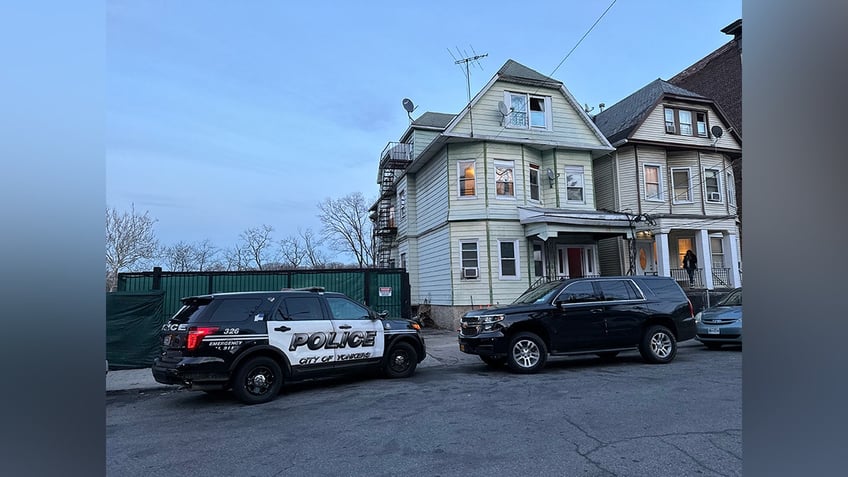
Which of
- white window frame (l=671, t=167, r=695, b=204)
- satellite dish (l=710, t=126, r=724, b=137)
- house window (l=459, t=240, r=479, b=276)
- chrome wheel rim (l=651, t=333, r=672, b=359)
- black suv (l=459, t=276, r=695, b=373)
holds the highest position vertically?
satellite dish (l=710, t=126, r=724, b=137)

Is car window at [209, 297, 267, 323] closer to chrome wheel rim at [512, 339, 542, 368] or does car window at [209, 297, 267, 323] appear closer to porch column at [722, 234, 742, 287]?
chrome wheel rim at [512, 339, 542, 368]

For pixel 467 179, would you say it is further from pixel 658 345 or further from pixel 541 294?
pixel 658 345

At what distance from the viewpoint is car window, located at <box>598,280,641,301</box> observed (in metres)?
10.0

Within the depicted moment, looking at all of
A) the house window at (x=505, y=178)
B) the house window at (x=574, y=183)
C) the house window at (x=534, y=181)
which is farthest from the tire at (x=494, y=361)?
the house window at (x=574, y=183)

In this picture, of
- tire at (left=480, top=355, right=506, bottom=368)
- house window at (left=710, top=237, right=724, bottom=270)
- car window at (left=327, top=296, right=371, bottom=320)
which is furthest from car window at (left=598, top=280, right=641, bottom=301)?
house window at (left=710, top=237, right=724, bottom=270)

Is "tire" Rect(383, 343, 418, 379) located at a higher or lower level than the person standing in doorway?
lower

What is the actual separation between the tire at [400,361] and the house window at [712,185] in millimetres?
18579

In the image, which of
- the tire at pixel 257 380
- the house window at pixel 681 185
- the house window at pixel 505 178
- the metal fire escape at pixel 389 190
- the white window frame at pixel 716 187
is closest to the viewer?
the tire at pixel 257 380

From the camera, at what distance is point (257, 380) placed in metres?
7.43

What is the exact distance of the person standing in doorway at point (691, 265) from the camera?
20.4 metres

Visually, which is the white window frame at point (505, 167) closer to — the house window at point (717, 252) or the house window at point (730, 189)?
the house window at point (717, 252)

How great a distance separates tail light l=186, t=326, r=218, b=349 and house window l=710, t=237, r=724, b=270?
2244 centimetres
